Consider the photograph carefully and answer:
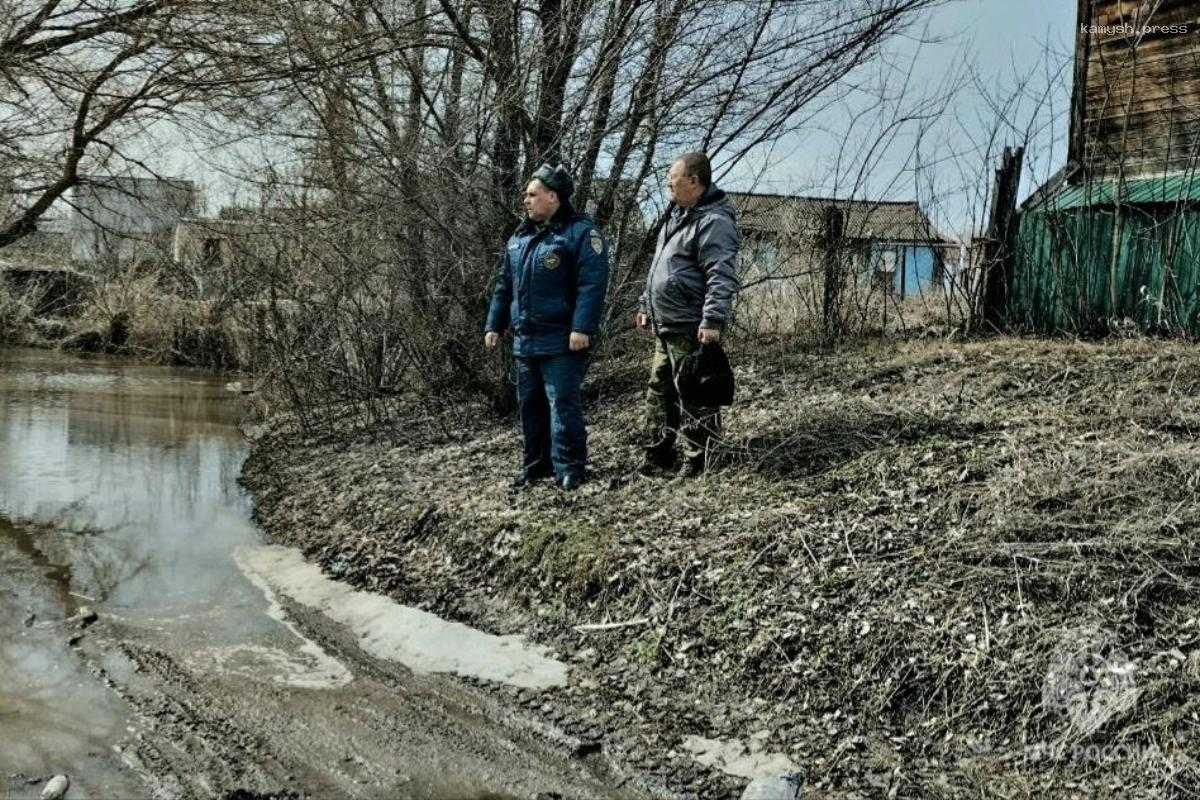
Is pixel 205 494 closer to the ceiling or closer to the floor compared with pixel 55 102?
closer to the floor

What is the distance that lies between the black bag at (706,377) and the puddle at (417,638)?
1795 millimetres

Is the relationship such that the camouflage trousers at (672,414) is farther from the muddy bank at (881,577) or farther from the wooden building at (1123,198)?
the wooden building at (1123,198)

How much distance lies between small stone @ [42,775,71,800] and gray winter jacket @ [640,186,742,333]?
3.65 metres

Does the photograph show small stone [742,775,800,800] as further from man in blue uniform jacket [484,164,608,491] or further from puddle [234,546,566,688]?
man in blue uniform jacket [484,164,608,491]

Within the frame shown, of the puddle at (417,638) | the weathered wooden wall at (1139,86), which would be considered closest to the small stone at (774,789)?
the puddle at (417,638)

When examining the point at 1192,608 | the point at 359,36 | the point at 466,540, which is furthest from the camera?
the point at 359,36

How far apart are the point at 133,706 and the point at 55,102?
31.0ft

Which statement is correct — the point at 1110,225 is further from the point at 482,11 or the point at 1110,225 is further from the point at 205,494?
the point at 205,494

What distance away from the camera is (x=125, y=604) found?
5.58 metres

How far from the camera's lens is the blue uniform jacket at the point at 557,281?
20.4 feet

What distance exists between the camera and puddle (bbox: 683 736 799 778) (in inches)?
143

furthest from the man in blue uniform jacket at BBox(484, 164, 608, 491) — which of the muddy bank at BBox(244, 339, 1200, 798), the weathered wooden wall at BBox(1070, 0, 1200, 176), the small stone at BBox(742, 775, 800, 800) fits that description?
the weathered wooden wall at BBox(1070, 0, 1200, 176)

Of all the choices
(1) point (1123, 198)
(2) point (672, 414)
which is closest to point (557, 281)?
(2) point (672, 414)

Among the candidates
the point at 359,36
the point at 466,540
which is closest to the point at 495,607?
the point at 466,540
